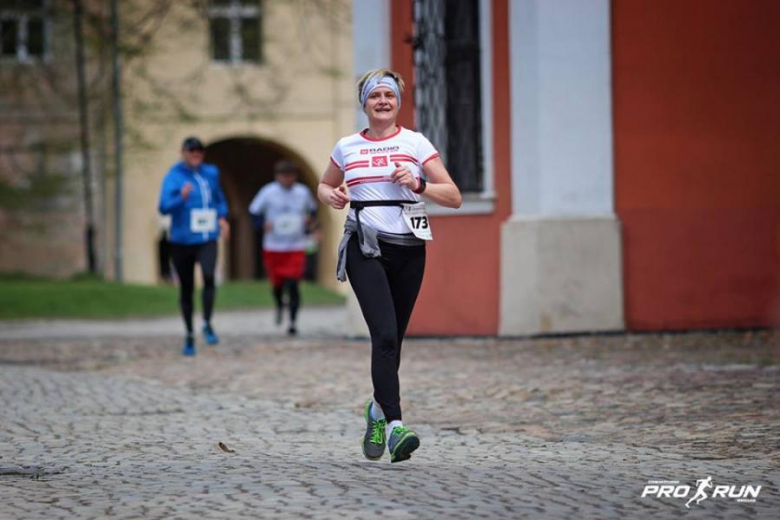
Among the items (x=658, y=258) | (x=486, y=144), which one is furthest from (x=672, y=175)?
(x=486, y=144)

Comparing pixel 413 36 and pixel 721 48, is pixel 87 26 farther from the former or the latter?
pixel 721 48

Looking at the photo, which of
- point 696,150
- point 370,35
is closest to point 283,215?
point 370,35

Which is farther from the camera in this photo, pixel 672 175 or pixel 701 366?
pixel 672 175

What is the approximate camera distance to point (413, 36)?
1639 centimetres

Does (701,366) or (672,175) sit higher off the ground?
(672,175)

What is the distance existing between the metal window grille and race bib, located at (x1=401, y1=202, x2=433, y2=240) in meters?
8.56

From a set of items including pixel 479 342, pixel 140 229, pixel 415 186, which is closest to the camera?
pixel 415 186

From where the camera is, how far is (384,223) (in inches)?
305

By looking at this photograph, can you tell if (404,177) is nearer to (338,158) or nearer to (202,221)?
(338,158)

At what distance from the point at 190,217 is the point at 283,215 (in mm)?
3242

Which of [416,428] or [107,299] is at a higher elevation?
[416,428]

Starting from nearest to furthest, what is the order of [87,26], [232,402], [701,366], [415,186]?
[415,186]
[232,402]
[701,366]
[87,26]

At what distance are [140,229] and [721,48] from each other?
23567 mm

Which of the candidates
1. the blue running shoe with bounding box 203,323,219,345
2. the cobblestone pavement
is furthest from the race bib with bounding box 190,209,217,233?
the blue running shoe with bounding box 203,323,219,345
